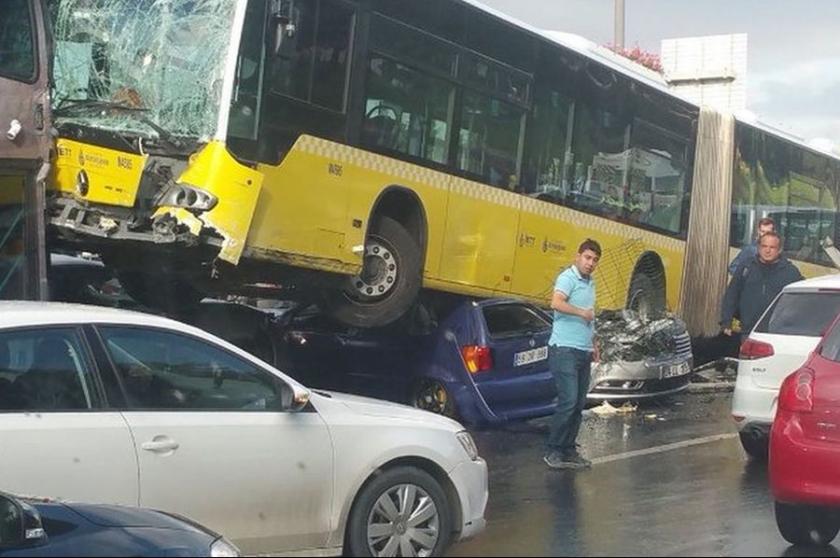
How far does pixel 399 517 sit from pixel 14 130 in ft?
14.9

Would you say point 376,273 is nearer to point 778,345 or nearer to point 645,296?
point 778,345

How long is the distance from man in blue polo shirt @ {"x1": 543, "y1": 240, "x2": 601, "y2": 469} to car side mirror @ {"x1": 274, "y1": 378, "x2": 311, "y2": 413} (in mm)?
3816

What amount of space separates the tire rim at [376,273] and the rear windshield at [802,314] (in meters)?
3.35

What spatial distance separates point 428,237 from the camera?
11.1 metres

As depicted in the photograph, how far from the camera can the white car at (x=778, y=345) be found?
907 cm

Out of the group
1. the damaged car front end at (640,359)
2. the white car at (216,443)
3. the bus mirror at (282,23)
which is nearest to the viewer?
the white car at (216,443)

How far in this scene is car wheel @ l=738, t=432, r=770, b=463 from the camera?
9867mm

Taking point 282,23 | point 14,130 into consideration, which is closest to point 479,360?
point 282,23

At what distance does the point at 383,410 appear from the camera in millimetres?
6160

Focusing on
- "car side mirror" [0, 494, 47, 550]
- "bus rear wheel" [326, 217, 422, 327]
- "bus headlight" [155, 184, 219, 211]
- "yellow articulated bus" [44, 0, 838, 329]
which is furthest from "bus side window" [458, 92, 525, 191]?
"car side mirror" [0, 494, 47, 550]

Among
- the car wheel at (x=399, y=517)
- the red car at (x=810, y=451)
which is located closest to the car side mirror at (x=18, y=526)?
the car wheel at (x=399, y=517)

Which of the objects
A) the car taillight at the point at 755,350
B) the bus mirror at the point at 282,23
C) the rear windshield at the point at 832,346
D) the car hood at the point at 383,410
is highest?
the bus mirror at the point at 282,23

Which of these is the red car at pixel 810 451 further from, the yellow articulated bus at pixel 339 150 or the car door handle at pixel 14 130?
the car door handle at pixel 14 130

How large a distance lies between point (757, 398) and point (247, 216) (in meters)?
4.33
